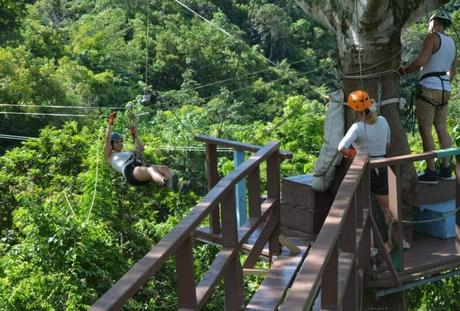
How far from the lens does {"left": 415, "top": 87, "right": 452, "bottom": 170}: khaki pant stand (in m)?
6.34

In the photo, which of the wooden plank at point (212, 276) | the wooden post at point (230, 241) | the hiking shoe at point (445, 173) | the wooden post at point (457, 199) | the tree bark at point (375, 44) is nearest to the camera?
the wooden plank at point (212, 276)

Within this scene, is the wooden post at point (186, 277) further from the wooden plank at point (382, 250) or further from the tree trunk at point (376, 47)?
the tree trunk at point (376, 47)

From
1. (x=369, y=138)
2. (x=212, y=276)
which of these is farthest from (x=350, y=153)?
(x=212, y=276)

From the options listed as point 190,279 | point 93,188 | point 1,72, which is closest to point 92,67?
point 1,72

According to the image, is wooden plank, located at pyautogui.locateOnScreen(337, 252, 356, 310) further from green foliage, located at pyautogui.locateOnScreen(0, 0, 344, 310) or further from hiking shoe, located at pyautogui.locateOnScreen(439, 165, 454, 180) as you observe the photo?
green foliage, located at pyautogui.locateOnScreen(0, 0, 344, 310)

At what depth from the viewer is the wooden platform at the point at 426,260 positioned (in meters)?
5.33

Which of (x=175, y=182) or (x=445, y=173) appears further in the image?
(x=175, y=182)

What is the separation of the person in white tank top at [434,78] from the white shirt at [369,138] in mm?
810

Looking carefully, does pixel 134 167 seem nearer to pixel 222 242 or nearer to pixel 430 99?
pixel 430 99

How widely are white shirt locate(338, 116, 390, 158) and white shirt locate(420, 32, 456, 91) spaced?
3.30ft

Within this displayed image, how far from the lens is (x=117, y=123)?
17359 mm

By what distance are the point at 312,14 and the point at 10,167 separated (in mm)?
9617

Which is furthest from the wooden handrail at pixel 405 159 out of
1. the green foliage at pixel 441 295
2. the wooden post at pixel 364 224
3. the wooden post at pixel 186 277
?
the green foliage at pixel 441 295

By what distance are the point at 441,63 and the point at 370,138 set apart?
1236 mm
